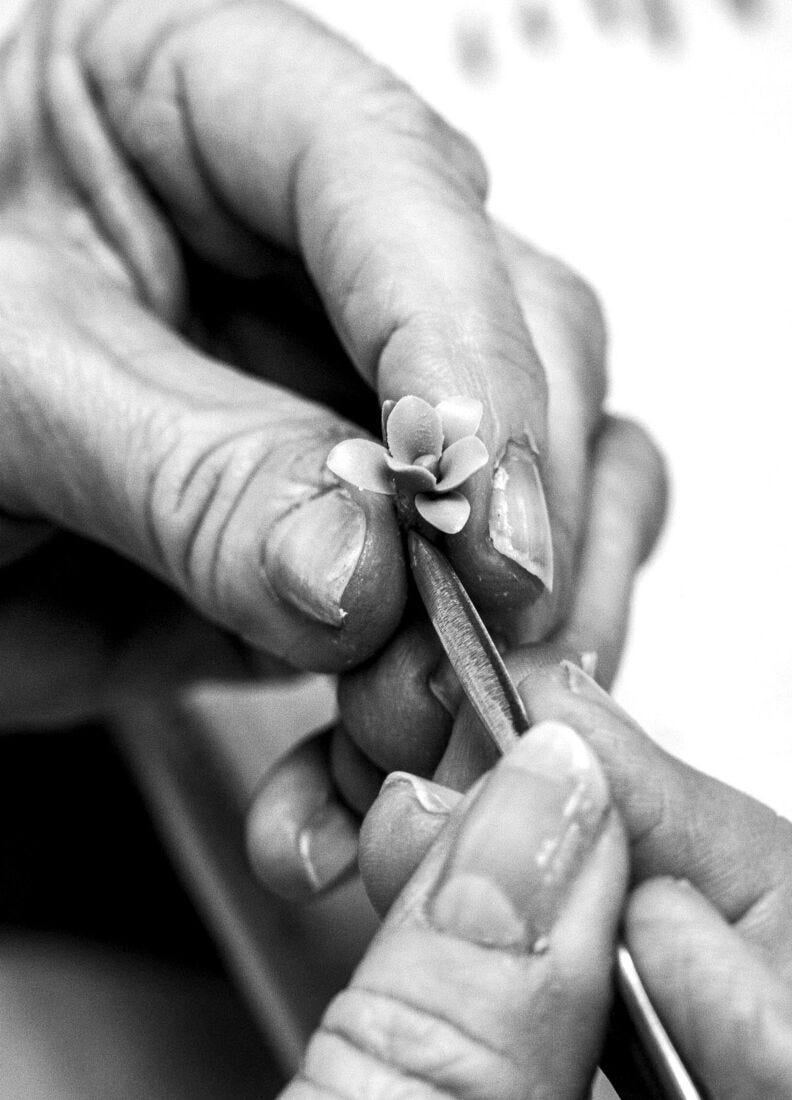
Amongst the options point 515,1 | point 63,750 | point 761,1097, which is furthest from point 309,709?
point 515,1

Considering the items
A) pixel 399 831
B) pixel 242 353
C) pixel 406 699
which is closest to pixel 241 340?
pixel 242 353

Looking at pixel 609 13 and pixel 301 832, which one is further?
pixel 609 13

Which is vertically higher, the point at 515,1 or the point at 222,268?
the point at 515,1

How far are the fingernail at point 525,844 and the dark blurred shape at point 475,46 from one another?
46.1 inches

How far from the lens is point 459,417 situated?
0.63m

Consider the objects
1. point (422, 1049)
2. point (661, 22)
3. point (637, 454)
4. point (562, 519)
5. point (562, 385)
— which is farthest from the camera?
point (661, 22)

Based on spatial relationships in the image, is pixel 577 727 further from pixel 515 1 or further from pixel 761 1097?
pixel 515 1

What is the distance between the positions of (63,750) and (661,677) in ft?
2.06

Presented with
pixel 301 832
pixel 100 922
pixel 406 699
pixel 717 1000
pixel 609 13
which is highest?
pixel 609 13

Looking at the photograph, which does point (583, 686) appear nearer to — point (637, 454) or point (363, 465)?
point (363, 465)

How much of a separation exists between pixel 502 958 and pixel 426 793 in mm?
124

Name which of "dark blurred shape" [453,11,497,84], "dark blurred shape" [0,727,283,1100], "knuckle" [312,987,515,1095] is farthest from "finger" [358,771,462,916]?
"dark blurred shape" [453,11,497,84]

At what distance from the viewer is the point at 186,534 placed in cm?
75

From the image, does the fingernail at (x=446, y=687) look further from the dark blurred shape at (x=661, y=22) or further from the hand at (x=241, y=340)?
the dark blurred shape at (x=661, y=22)
